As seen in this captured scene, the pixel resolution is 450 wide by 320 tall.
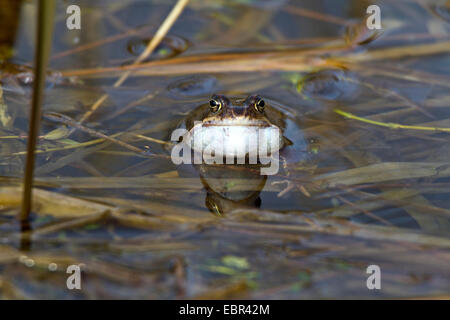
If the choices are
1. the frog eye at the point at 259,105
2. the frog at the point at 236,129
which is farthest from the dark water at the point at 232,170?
the frog eye at the point at 259,105

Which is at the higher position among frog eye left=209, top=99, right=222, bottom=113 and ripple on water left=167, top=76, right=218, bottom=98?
ripple on water left=167, top=76, right=218, bottom=98

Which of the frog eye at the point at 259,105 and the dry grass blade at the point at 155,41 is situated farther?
the dry grass blade at the point at 155,41

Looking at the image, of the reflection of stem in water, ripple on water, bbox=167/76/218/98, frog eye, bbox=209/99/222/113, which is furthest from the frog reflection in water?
the reflection of stem in water

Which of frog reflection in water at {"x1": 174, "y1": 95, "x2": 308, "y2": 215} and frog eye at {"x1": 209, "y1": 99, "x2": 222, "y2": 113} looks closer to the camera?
frog reflection in water at {"x1": 174, "y1": 95, "x2": 308, "y2": 215}

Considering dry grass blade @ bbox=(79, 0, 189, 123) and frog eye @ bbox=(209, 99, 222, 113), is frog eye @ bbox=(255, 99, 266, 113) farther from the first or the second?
dry grass blade @ bbox=(79, 0, 189, 123)

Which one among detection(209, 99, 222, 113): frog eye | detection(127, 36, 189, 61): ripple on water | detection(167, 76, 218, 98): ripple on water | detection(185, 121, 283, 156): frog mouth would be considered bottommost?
detection(185, 121, 283, 156): frog mouth

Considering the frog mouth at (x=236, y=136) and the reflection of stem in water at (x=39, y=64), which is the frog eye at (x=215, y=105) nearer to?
the frog mouth at (x=236, y=136)

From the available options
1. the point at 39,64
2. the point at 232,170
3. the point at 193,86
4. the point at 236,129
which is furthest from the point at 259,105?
the point at 39,64
